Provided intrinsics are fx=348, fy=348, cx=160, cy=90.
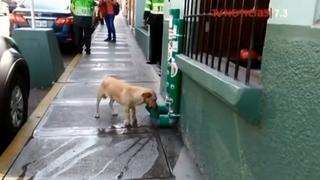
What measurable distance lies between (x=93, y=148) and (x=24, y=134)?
0.93 meters

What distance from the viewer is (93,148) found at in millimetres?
3918

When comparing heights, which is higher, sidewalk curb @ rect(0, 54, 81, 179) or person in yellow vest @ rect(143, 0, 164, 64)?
person in yellow vest @ rect(143, 0, 164, 64)

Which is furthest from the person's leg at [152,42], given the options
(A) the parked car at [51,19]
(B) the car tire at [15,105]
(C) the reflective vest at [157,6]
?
(B) the car tire at [15,105]

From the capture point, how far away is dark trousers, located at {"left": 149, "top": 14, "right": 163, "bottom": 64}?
8357 mm

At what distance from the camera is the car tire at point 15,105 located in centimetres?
379

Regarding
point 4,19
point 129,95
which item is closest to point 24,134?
point 129,95

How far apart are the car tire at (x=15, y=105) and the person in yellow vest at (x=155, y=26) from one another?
4454 millimetres

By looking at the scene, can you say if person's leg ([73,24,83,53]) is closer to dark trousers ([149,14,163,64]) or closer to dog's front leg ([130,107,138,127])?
dark trousers ([149,14,163,64])

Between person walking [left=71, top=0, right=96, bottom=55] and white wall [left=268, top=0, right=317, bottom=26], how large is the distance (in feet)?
27.4

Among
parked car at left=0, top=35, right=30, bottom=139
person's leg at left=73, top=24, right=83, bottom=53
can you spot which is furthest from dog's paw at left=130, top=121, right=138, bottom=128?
person's leg at left=73, top=24, right=83, bottom=53

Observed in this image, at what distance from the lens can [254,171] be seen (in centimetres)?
224

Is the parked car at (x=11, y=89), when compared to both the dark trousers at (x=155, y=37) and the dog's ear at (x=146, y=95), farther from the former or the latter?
the dark trousers at (x=155, y=37)

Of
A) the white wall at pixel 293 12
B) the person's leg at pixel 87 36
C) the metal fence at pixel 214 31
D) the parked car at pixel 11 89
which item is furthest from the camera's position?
the person's leg at pixel 87 36

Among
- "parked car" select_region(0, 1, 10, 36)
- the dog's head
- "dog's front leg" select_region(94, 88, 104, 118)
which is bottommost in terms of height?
"dog's front leg" select_region(94, 88, 104, 118)
